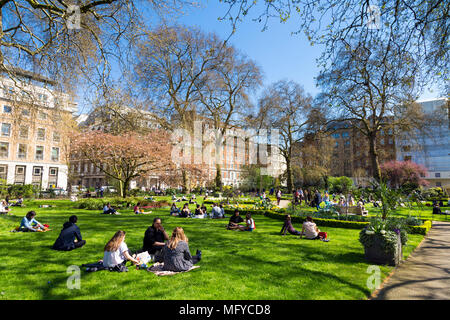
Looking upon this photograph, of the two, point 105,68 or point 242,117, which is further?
point 242,117

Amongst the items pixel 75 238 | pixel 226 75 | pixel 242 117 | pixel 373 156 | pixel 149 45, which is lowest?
pixel 75 238

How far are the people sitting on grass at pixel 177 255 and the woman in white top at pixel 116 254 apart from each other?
32.8 inches

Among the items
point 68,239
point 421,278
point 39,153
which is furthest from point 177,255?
point 39,153

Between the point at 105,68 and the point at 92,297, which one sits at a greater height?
the point at 105,68

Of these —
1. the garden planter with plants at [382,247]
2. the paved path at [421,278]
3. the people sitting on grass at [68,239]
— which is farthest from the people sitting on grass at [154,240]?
the garden planter with plants at [382,247]

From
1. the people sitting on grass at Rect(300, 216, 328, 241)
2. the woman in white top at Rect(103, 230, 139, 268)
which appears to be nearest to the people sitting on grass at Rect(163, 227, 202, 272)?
the woman in white top at Rect(103, 230, 139, 268)

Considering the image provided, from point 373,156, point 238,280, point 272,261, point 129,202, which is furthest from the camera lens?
point 373,156

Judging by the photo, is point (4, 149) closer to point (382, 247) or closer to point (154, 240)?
point (154, 240)

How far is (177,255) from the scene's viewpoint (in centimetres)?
608

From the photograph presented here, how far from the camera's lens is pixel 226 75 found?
32594 mm

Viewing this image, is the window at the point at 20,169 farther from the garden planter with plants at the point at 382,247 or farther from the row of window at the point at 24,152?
the garden planter with plants at the point at 382,247

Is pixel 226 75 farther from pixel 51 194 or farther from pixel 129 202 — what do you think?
pixel 51 194
